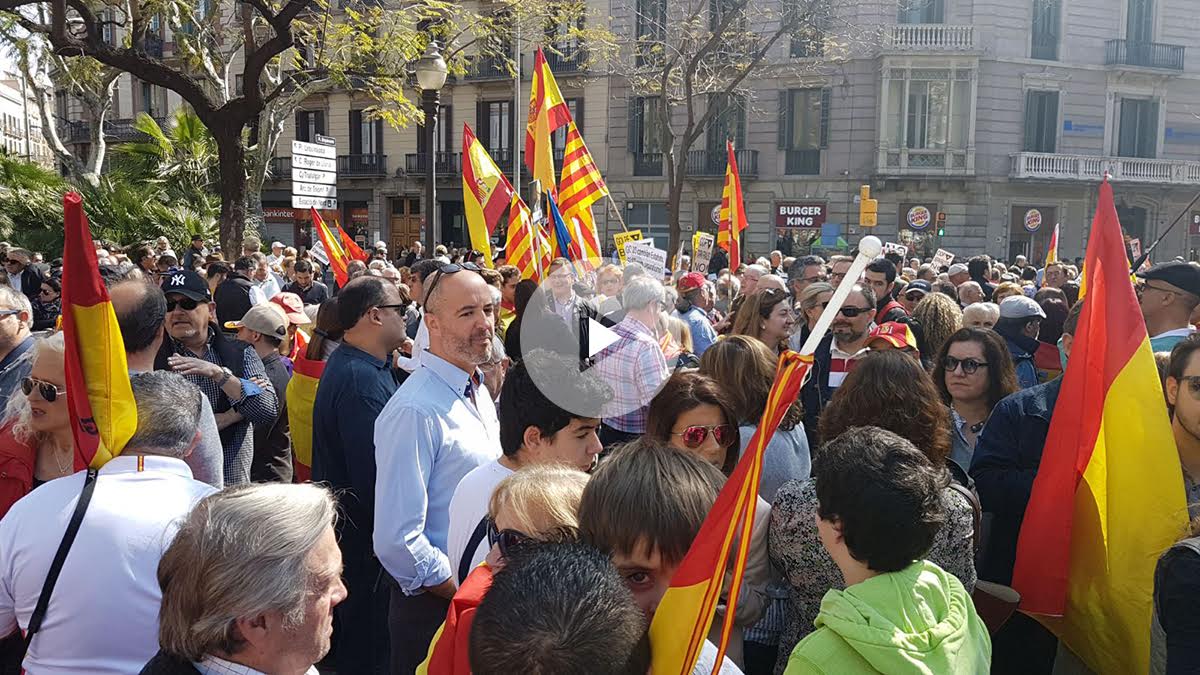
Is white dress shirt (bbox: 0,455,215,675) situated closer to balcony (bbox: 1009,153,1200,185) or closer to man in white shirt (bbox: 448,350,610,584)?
man in white shirt (bbox: 448,350,610,584)

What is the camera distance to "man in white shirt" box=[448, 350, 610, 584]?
2.51m

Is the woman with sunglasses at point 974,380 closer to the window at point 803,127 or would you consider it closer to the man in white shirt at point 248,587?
the man in white shirt at point 248,587

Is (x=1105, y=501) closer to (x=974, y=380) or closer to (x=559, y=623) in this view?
(x=974, y=380)

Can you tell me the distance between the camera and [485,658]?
141cm

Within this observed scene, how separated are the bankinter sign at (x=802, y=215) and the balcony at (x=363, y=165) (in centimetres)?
1426

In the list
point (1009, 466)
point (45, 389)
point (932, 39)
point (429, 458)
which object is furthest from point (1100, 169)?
point (45, 389)

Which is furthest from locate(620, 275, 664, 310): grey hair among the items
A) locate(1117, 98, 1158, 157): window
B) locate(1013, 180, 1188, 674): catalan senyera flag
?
locate(1117, 98, 1158, 157): window

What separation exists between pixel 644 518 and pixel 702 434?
3.71ft

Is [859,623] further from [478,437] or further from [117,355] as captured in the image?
[117,355]

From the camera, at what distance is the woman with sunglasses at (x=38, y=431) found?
2.71 metres

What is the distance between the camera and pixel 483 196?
8.96m

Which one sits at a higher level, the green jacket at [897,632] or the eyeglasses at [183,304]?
the eyeglasses at [183,304]

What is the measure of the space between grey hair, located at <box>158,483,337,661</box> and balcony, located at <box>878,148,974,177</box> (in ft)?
87.7

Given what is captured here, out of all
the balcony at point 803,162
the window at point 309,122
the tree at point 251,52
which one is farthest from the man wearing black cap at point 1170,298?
the window at point 309,122
